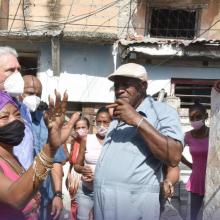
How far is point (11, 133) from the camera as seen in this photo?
2.45 meters

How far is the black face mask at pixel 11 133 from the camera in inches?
96.4

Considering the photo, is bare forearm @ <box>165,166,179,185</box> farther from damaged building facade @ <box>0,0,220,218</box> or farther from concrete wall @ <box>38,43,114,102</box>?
concrete wall @ <box>38,43,114,102</box>

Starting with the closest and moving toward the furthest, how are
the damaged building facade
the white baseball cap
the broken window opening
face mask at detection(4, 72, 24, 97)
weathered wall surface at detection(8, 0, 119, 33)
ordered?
the white baseball cap → face mask at detection(4, 72, 24, 97) → the damaged building facade → weathered wall surface at detection(8, 0, 119, 33) → the broken window opening

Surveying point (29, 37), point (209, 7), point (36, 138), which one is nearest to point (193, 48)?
point (209, 7)

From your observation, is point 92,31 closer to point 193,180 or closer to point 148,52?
point 148,52

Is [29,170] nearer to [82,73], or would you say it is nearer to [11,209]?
[11,209]

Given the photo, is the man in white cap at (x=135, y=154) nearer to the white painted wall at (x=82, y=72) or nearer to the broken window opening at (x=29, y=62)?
the white painted wall at (x=82, y=72)

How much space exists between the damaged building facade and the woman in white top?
594 centimetres

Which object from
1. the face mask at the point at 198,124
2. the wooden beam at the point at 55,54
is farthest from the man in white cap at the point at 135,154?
the wooden beam at the point at 55,54

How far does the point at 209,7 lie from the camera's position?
1144 centimetres

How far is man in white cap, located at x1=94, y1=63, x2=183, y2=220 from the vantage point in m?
2.86

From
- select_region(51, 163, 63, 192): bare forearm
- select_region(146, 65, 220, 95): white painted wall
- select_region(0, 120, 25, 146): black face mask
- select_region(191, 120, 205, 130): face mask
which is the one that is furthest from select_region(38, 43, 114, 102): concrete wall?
select_region(0, 120, 25, 146): black face mask

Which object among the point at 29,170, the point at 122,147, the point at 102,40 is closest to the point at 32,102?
the point at 122,147

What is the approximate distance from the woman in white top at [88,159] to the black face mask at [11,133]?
85.4 inches
